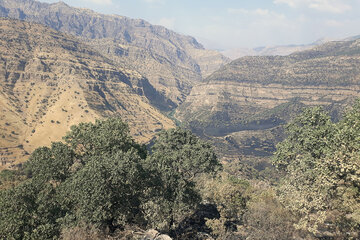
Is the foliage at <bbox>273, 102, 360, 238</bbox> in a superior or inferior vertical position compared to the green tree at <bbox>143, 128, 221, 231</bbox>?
superior

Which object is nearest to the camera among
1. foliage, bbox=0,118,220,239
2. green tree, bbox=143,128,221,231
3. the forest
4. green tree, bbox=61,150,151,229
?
the forest

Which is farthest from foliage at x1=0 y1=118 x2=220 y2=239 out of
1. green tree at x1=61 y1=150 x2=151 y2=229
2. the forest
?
the forest

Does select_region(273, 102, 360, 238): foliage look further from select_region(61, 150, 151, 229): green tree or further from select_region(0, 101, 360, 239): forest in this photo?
select_region(61, 150, 151, 229): green tree

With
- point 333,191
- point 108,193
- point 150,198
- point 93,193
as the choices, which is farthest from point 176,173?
point 333,191

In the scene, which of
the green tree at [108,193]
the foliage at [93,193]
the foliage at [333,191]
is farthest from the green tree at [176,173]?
the foliage at [333,191]

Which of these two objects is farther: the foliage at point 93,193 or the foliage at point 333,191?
the foliage at point 93,193

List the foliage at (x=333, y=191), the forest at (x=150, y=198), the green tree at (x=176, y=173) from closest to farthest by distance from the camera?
1. the foliage at (x=333, y=191)
2. the forest at (x=150, y=198)
3. the green tree at (x=176, y=173)

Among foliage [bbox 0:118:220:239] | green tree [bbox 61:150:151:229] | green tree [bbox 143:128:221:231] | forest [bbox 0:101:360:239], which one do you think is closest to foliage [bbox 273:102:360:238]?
Result: forest [bbox 0:101:360:239]

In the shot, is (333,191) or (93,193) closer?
(93,193)

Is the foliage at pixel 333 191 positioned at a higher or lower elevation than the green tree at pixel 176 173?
higher

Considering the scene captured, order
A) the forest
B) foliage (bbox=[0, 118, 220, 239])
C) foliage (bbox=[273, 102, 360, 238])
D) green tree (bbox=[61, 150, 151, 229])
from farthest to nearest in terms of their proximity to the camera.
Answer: green tree (bbox=[61, 150, 151, 229]) → foliage (bbox=[0, 118, 220, 239]) → the forest → foliage (bbox=[273, 102, 360, 238])

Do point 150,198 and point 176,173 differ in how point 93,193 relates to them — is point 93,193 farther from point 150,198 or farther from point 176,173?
point 176,173

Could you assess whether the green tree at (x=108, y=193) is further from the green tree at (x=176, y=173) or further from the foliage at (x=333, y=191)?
the foliage at (x=333, y=191)

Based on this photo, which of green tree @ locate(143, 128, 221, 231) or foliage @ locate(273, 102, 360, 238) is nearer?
foliage @ locate(273, 102, 360, 238)
